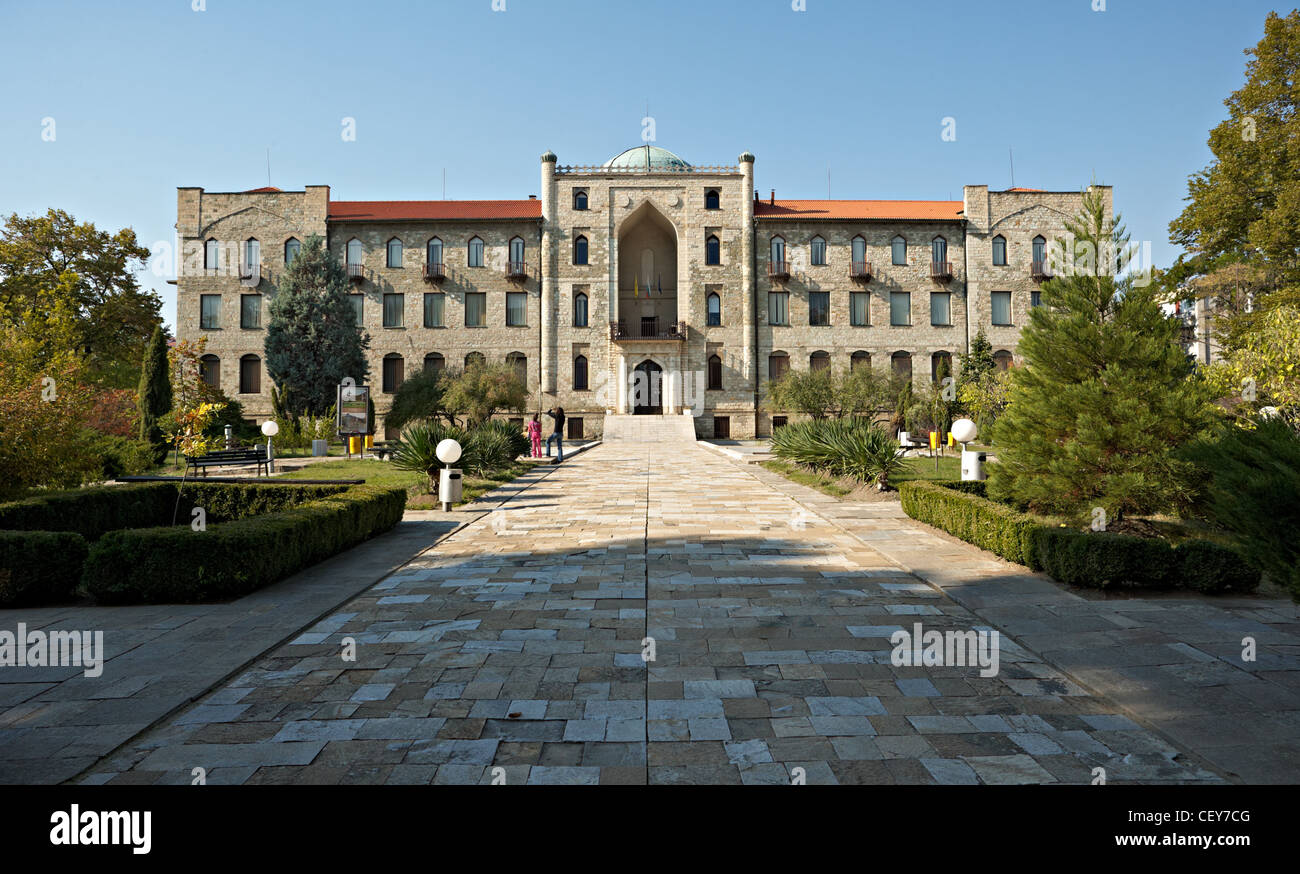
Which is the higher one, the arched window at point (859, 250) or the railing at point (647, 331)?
the arched window at point (859, 250)

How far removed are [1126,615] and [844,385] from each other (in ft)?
102

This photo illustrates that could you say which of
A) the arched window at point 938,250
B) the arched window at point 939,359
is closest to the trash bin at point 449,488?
the arched window at point 939,359

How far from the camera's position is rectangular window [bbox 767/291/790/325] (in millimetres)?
42000

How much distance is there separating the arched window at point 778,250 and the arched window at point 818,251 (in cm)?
166

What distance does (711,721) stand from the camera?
370cm

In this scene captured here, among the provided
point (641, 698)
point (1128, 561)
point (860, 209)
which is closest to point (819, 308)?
point (860, 209)

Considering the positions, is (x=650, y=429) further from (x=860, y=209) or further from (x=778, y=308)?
(x=860, y=209)

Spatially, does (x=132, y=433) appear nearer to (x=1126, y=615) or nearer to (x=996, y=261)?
(x=1126, y=615)

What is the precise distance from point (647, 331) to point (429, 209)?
1522cm

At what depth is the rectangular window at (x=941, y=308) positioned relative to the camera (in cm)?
4203

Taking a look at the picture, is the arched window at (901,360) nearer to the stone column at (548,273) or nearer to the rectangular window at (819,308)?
the rectangular window at (819,308)

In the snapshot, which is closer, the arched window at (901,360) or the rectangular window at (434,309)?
the rectangular window at (434,309)

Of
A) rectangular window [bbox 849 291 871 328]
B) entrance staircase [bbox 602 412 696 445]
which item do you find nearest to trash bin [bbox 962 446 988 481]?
entrance staircase [bbox 602 412 696 445]

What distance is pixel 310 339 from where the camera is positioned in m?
36.1
